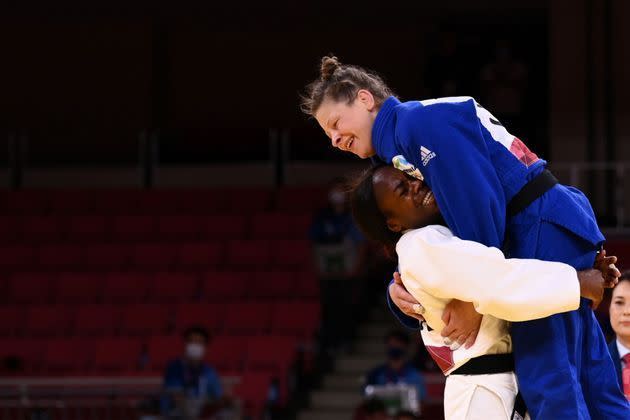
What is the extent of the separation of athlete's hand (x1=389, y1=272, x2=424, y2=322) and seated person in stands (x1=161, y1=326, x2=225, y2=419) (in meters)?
5.25

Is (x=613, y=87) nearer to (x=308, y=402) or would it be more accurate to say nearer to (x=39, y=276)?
(x=308, y=402)

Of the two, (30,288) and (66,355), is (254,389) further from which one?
(30,288)

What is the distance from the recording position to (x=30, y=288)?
450 inches

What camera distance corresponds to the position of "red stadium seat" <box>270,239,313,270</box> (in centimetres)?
1136

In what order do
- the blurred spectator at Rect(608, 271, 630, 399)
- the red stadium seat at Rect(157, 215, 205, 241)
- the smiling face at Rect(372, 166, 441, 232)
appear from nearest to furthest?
the smiling face at Rect(372, 166, 441, 232) → the blurred spectator at Rect(608, 271, 630, 399) → the red stadium seat at Rect(157, 215, 205, 241)

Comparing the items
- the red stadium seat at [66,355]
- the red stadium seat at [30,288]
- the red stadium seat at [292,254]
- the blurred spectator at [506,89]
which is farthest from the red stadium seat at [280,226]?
the blurred spectator at [506,89]

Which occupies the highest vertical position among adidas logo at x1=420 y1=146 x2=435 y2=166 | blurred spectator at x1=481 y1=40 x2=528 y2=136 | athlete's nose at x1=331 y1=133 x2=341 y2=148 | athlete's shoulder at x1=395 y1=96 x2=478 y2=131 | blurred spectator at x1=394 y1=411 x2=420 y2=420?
blurred spectator at x1=481 y1=40 x2=528 y2=136

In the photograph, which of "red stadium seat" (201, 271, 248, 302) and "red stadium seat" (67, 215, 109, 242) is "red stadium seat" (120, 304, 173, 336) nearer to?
"red stadium seat" (201, 271, 248, 302)

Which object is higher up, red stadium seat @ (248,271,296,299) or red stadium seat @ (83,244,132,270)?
red stadium seat @ (83,244,132,270)

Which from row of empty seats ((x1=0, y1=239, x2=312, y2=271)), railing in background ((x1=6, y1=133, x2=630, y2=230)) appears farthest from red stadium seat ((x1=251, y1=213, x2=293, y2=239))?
railing in background ((x1=6, y1=133, x2=630, y2=230))

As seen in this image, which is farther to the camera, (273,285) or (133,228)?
(133,228)

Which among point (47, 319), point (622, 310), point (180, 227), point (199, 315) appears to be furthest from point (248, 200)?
Result: point (622, 310)

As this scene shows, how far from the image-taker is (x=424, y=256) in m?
3.07

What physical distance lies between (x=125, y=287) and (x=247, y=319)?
1.41 metres
